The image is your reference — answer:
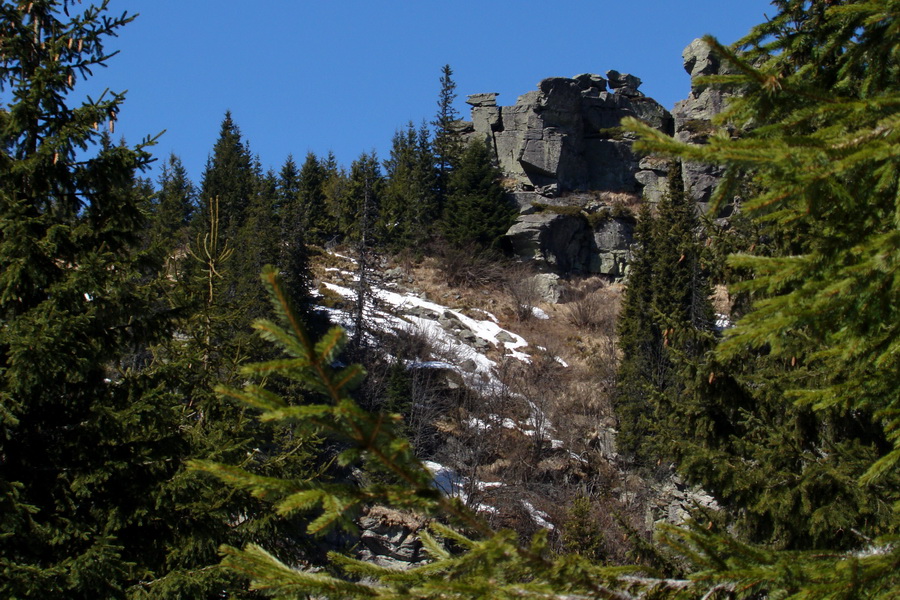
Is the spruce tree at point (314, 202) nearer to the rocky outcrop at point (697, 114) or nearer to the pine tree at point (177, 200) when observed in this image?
the pine tree at point (177, 200)

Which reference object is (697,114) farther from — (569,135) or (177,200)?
(177,200)

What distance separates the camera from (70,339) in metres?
5.98

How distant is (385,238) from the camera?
2141 inches

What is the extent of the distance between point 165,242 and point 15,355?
2.22 meters

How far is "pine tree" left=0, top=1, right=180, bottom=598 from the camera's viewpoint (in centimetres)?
579

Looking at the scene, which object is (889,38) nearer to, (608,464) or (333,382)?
(333,382)

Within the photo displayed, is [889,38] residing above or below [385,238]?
below

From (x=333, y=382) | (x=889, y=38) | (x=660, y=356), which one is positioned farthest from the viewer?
(x=660, y=356)

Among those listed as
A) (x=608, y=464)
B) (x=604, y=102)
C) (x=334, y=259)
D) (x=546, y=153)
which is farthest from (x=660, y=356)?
(x=604, y=102)

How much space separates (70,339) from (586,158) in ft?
192

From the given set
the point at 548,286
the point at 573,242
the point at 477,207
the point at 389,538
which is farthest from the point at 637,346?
Result: the point at 477,207

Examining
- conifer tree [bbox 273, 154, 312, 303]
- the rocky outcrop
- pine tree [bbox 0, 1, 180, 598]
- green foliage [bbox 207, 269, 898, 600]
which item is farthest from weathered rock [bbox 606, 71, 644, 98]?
green foliage [bbox 207, 269, 898, 600]

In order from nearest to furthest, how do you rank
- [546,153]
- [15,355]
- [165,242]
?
1. [15,355]
2. [165,242]
3. [546,153]

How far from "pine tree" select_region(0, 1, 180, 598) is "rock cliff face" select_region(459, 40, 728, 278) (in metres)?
47.1
